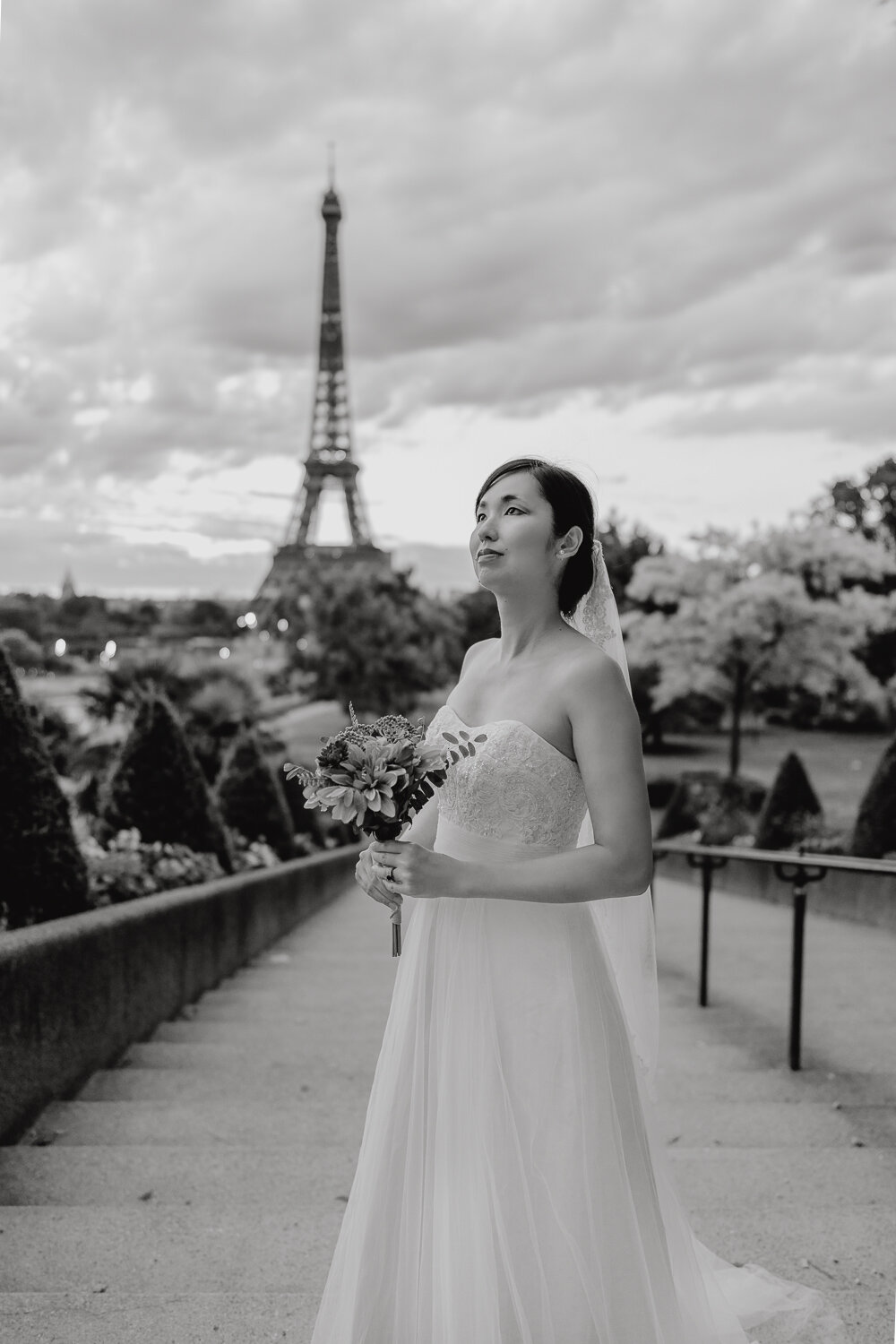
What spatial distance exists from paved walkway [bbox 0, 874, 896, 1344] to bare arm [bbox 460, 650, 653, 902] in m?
1.08

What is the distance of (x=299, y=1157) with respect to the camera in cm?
377

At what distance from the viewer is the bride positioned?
2.21 m

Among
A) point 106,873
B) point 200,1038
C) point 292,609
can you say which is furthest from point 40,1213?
point 292,609

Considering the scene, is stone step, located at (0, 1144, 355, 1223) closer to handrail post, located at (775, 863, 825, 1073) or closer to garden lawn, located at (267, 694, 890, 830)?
handrail post, located at (775, 863, 825, 1073)

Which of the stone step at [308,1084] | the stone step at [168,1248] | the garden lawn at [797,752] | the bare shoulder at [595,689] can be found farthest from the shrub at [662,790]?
the bare shoulder at [595,689]

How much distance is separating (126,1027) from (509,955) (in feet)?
11.1

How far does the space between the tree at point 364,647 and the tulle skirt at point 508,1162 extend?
32.6 m

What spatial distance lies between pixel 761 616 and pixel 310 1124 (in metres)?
24.5

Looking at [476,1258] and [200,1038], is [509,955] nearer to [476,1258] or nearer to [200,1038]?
[476,1258]

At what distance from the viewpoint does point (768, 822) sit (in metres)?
15.2

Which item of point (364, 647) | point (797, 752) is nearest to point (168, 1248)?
point (797, 752)

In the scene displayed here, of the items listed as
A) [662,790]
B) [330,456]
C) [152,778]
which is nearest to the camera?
[152,778]

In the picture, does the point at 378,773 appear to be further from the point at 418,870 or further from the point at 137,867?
the point at 137,867

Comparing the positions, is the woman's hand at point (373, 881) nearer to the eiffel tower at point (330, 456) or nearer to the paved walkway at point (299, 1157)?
the paved walkway at point (299, 1157)
